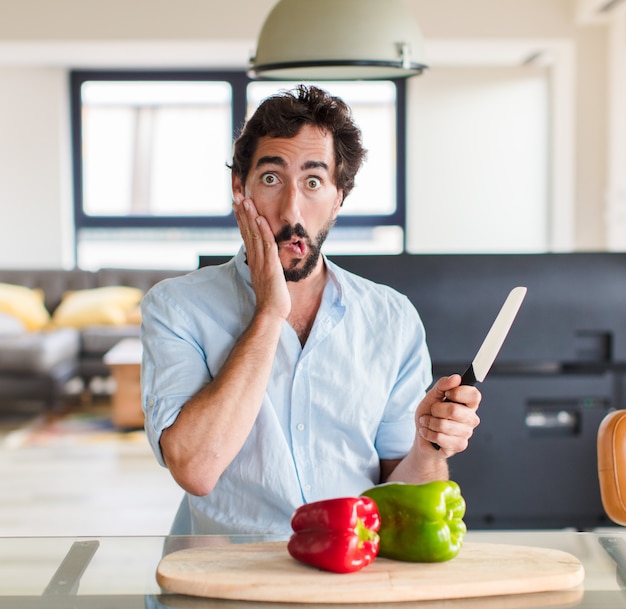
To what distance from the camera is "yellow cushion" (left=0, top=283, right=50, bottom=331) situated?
271 inches

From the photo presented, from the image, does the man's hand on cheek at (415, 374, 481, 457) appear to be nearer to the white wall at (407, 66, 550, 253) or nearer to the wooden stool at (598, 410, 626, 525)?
the wooden stool at (598, 410, 626, 525)

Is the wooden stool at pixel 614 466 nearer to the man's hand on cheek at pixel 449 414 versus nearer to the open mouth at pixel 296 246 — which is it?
the man's hand on cheek at pixel 449 414

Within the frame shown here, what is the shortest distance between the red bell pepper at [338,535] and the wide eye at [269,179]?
2.21 ft

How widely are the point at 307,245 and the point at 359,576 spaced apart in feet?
2.36

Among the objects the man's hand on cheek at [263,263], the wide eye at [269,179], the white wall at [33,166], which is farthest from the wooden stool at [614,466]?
the white wall at [33,166]

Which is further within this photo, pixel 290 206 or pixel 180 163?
pixel 180 163

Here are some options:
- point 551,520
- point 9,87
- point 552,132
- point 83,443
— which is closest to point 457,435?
point 551,520

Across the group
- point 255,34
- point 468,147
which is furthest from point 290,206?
point 468,147

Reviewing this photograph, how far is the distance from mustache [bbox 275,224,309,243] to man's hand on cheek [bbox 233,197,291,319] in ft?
0.04

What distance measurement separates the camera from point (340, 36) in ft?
8.71

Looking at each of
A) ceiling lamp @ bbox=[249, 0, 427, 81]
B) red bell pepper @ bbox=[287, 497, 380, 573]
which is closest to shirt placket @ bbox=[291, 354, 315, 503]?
red bell pepper @ bbox=[287, 497, 380, 573]

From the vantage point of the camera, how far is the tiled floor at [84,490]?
4.02 m

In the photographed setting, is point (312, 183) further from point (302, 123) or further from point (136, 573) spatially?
point (136, 573)

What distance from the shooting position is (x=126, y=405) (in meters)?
5.80
